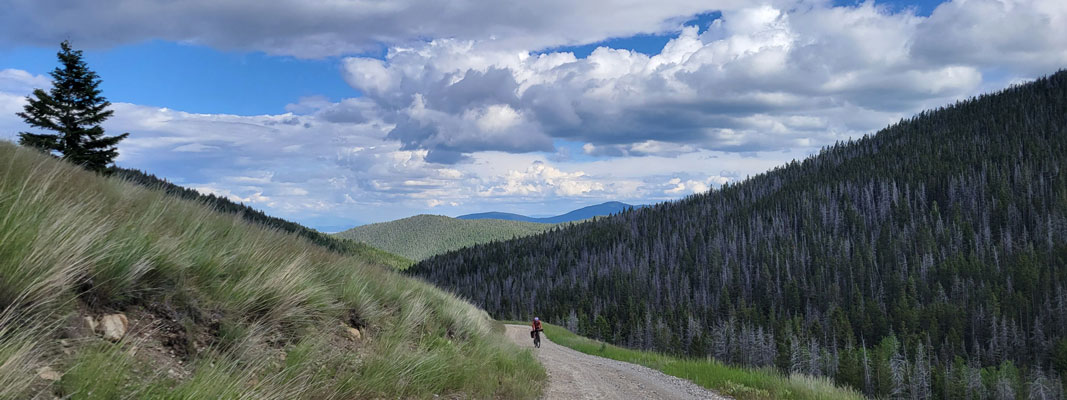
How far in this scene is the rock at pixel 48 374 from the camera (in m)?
4.47

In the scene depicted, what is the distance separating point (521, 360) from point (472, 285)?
531 feet

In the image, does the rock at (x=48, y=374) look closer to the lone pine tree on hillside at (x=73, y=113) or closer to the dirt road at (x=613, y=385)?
the dirt road at (x=613, y=385)

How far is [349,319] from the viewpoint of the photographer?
9609 mm

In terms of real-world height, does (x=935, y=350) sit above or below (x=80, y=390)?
below

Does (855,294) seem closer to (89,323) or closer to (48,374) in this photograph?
(89,323)

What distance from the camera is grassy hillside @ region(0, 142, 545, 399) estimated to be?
4.86m

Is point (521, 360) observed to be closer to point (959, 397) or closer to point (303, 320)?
point (303, 320)

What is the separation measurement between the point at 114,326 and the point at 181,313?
0.86m

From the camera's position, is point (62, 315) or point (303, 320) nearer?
point (62, 315)

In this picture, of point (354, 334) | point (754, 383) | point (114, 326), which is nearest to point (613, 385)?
point (754, 383)

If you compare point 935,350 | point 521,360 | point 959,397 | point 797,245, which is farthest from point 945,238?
point 521,360

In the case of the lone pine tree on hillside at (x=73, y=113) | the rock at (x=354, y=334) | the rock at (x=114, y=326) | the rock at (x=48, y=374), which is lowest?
the rock at (x=354, y=334)

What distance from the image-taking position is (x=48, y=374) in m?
4.59

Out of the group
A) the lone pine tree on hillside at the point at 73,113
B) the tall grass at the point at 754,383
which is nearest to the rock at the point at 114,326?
the tall grass at the point at 754,383
